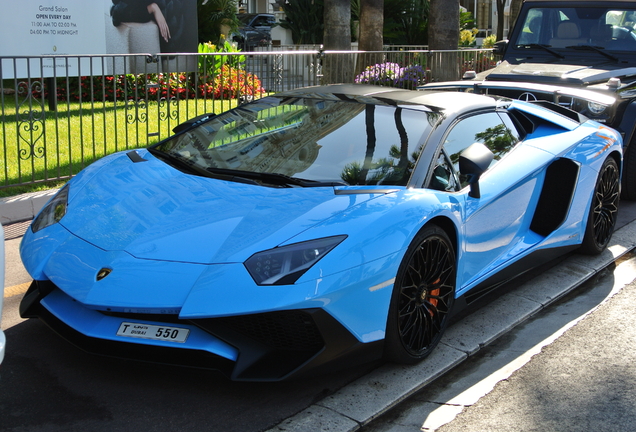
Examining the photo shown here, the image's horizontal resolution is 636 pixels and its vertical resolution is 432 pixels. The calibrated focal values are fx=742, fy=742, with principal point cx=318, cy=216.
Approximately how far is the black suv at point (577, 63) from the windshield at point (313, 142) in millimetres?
2781

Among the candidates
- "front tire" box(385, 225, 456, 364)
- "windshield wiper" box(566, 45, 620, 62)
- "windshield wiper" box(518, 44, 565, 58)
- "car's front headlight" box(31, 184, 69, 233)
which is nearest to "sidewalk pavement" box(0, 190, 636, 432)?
"front tire" box(385, 225, 456, 364)

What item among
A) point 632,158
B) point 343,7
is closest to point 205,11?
point 343,7

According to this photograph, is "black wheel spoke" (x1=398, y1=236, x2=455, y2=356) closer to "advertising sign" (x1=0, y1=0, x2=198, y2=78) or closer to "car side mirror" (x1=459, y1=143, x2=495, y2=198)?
"car side mirror" (x1=459, y1=143, x2=495, y2=198)

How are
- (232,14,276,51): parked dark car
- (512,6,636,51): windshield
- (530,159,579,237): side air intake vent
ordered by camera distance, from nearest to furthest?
→ (530,159,579,237): side air intake vent
(512,6,636,51): windshield
(232,14,276,51): parked dark car

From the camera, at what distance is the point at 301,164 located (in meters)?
4.00

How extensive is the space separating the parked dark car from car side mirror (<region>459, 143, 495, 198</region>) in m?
29.0

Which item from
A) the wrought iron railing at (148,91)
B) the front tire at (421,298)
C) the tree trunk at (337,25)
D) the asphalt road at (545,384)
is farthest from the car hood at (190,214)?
the tree trunk at (337,25)

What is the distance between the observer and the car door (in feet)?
13.3

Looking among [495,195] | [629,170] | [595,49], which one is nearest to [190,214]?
[495,195]

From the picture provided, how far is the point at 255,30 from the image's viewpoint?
33906 mm

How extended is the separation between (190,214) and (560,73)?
5.73 metres

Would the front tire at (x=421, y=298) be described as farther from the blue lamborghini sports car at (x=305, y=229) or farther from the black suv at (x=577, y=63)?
the black suv at (x=577, y=63)

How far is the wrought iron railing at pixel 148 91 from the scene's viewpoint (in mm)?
7668

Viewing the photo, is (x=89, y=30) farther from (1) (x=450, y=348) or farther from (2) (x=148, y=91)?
(1) (x=450, y=348)
